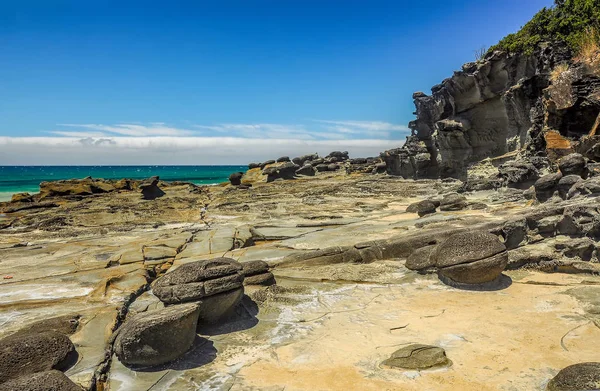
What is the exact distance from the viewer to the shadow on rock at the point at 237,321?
7016 millimetres

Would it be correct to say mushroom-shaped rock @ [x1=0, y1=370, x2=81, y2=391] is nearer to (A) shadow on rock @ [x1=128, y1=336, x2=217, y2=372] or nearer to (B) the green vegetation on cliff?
(A) shadow on rock @ [x1=128, y1=336, x2=217, y2=372]

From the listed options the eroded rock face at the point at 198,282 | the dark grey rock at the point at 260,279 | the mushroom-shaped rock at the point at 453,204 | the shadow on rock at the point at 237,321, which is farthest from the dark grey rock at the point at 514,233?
the eroded rock face at the point at 198,282

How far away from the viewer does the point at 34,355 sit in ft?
18.2

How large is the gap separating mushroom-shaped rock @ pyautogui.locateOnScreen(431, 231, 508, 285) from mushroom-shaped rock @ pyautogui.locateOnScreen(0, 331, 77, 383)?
6966 mm

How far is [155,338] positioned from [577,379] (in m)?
5.26

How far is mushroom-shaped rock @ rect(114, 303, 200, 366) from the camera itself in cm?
574

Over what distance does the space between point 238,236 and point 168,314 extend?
7.25 m

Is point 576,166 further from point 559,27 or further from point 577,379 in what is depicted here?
point 559,27

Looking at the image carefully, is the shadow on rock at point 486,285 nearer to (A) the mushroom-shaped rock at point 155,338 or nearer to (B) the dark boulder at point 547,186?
(A) the mushroom-shaped rock at point 155,338

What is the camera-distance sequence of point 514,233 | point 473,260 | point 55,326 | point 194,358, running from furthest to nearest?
point 514,233
point 473,260
point 55,326
point 194,358

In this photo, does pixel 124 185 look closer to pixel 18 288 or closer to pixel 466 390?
pixel 18 288

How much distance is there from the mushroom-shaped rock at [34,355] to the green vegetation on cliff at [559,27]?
2279 centimetres

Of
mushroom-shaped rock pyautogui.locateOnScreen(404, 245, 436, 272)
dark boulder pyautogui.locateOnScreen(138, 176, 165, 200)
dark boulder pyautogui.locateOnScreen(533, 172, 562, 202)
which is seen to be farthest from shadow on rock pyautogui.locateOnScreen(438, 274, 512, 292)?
dark boulder pyautogui.locateOnScreen(138, 176, 165, 200)

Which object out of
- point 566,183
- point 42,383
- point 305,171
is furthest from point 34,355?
point 305,171
